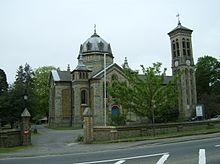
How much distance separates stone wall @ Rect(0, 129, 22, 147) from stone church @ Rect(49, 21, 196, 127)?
65.8ft

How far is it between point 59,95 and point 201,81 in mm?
37987

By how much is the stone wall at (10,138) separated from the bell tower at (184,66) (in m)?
38.9

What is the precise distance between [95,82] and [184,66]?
21000 mm

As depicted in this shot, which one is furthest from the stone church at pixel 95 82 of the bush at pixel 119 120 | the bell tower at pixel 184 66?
the bush at pixel 119 120

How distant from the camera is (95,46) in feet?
188

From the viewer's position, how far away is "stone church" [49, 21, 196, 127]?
162 ft

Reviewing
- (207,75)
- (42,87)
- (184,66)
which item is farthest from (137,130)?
(207,75)

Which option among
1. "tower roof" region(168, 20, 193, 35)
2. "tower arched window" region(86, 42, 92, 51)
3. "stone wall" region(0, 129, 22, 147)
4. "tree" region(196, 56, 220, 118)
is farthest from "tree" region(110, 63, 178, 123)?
"tree" region(196, 56, 220, 118)

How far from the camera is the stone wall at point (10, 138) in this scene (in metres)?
22.9

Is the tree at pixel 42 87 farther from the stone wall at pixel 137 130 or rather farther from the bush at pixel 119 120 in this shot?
the stone wall at pixel 137 130

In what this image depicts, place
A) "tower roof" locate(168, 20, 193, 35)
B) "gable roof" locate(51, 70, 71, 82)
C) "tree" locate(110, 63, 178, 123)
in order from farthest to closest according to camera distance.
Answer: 1. "tower roof" locate(168, 20, 193, 35)
2. "gable roof" locate(51, 70, 71, 82)
3. "tree" locate(110, 63, 178, 123)

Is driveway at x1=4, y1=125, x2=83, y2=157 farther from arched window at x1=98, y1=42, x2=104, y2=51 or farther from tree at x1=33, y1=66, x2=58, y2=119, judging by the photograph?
tree at x1=33, y1=66, x2=58, y2=119

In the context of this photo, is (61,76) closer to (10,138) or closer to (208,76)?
(10,138)

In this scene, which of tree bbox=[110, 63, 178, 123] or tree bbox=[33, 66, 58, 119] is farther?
tree bbox=[33, 66, 58, 119]
